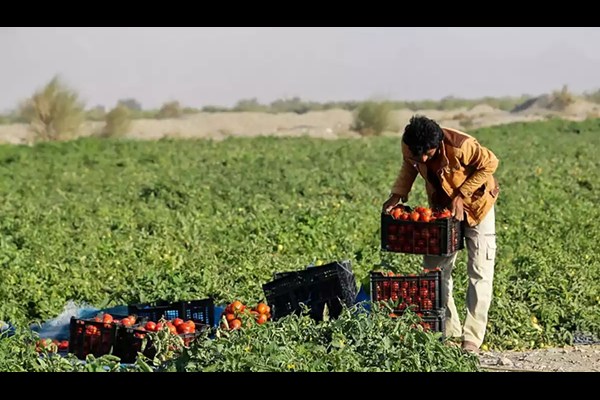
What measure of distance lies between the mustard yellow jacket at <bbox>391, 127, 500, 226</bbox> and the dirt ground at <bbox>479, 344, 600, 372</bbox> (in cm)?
104

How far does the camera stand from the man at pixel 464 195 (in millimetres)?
8258

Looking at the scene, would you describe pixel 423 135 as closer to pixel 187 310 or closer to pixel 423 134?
pixel 423 134

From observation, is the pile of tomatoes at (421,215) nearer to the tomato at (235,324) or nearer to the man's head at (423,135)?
the man's head at (423,135)

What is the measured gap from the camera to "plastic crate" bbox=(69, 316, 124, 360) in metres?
7.84

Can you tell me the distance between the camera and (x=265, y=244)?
12547mm

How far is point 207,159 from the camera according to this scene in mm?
23828

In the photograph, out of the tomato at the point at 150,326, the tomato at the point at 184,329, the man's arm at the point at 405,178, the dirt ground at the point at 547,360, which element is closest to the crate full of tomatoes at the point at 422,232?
the man's arm at the point at 405,178

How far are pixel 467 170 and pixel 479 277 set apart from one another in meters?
0.83

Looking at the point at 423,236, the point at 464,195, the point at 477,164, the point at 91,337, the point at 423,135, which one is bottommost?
the point at 91,337

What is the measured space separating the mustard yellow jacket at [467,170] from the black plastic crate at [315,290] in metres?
→ 0.98

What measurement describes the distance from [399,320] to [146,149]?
19288 millimetres

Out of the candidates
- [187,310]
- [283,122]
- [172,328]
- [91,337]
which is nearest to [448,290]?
[187,310]

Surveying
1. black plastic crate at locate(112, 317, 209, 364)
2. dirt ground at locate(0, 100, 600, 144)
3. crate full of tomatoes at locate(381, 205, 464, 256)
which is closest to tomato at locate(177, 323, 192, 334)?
black plastic crate at locate(112, 317, 209, 364)
